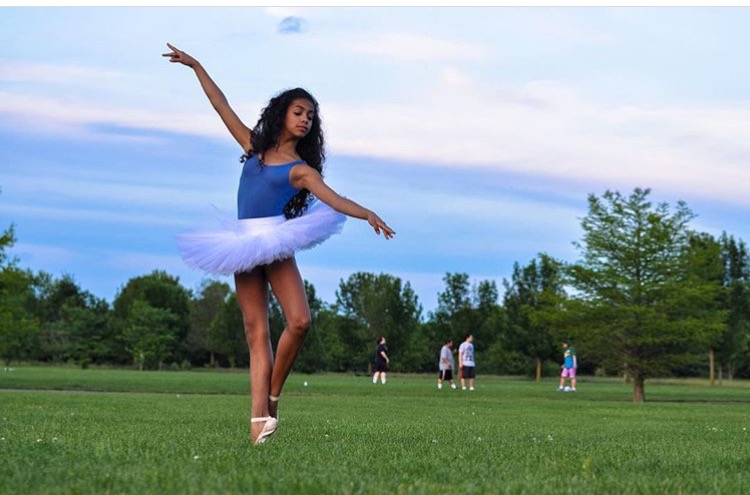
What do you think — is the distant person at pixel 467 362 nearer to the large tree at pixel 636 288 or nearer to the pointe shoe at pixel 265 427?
the large tree at pixel 636 288

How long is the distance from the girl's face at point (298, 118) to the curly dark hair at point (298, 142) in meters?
0.04

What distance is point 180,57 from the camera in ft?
31.3

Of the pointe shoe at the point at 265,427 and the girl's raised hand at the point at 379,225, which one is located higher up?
the girl's raised hand at the point at 379,225

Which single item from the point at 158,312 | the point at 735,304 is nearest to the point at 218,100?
the point at 735,304

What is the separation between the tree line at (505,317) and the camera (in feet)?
128

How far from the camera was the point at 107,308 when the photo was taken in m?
114

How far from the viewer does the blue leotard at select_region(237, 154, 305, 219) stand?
845cm

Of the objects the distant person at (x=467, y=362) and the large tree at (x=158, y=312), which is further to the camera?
the large tree at (x=158, y=312)

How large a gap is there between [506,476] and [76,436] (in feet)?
15.4

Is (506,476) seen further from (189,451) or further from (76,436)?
(76,436)

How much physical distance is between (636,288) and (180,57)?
103ft

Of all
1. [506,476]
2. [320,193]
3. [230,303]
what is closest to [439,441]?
[320,193]

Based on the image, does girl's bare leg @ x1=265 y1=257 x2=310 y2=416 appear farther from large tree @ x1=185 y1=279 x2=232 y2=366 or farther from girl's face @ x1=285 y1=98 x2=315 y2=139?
large tree @ x1=185 y1=279 x2=232 y2=366

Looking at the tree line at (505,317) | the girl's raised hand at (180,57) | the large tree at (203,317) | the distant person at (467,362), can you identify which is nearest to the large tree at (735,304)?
the tree line at (505,317)
